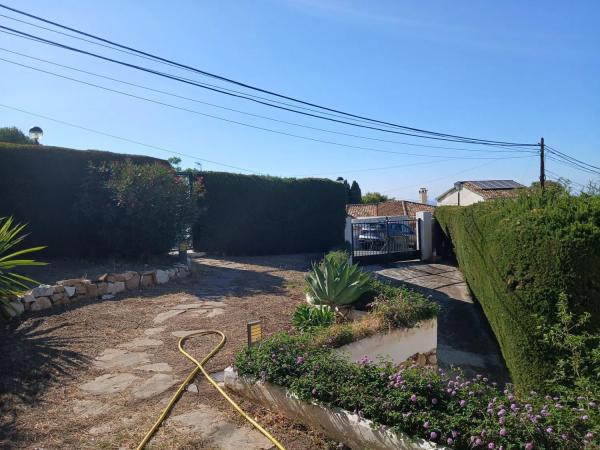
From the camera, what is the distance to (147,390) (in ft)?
10.9

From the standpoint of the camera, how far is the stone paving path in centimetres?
269

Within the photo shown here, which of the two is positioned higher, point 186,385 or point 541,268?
point 541,268

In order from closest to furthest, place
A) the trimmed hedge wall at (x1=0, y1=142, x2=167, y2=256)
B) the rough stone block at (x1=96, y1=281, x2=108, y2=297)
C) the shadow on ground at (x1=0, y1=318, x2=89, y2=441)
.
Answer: the shadow on ground at (x1=0, y1=318, x2=89, y2=441) → the rough stone block at (x1=96, y1=281, x2=108, y2=297) → the trimmed hedge wall at (x1=0, y1=142, x2=167, y2=256)

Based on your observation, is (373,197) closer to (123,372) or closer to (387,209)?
(387,209)

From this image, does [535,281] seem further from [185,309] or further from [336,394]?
[185,309]

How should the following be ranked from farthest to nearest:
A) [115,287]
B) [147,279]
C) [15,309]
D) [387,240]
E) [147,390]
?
[387,240]
[147,279]
[115,287]
[15,309]
[147,390]

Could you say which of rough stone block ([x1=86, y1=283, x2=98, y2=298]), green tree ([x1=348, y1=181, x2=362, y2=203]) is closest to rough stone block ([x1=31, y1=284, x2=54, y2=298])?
rough stone block ([x1=86, y1=283, x2=98, y2=298])

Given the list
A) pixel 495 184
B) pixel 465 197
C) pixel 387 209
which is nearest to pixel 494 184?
pixel 495 184

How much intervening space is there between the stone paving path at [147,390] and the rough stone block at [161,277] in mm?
2551

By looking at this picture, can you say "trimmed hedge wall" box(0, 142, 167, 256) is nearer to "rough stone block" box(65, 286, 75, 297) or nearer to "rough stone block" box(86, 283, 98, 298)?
"rough stone block" box(86, 283, 98, 298)

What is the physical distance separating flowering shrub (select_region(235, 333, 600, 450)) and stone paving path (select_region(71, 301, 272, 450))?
42cm

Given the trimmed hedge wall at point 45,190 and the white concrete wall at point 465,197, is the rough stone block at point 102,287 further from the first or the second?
the white concrete wall at point 465,197

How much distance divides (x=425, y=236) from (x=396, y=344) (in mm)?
12081

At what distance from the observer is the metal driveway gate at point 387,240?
1529cm
